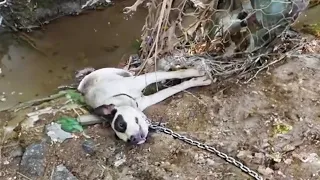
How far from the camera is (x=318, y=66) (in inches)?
135

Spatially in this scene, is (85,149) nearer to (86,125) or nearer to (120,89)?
(86,125)

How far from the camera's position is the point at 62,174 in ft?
9.24

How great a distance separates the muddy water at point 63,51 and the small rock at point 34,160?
45.0 inches

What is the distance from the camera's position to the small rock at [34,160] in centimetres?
285

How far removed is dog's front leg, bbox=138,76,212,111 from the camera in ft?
10.4

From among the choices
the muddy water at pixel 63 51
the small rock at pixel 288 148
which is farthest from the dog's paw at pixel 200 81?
the muddy water at pixel 63 51

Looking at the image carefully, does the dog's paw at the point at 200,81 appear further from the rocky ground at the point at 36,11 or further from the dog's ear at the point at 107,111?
the rocky ground at the point at 36,11

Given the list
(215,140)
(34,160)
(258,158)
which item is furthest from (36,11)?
(258,158)

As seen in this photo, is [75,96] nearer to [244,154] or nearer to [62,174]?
[62,174]

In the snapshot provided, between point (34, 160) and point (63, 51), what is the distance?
6.37 ft

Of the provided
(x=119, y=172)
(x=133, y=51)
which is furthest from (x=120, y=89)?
(x=133, y=51)

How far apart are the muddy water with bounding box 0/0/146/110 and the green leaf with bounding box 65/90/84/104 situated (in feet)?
2.56

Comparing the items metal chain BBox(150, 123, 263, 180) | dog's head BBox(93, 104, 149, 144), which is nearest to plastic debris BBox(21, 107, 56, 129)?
dog's head BBox(93, 104, 149, 144)

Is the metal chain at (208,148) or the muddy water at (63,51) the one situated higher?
the metal chain at (208,148)
